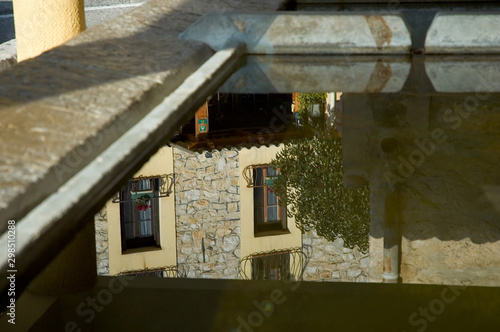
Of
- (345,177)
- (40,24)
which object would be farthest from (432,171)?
(40,24)

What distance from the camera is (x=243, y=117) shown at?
1.50 metres

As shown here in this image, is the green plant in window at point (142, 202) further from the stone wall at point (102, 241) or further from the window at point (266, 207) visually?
the window at point (266, 207)

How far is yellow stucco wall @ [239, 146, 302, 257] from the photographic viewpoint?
108 cm

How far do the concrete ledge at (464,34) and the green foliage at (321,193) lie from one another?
2.52 ft

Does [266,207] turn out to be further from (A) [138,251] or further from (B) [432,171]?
(B) [432,171]

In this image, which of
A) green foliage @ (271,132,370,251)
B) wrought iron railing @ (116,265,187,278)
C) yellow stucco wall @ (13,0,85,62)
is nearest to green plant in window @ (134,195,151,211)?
wrought iron railing @ (116,265,187,278)

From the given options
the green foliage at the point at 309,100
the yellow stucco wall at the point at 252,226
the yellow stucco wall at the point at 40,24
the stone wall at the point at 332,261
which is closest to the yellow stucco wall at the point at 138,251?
the yellow stucco wall at the point at 252,226

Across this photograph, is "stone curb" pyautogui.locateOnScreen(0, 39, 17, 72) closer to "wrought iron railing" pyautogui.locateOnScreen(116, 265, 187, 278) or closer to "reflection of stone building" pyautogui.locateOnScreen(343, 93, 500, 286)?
"reflection of stone building" pyautogui.locateOnScreen(343, 93, 500, 286)

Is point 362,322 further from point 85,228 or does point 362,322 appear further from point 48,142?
point 48,142

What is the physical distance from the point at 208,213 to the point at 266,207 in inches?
4.1

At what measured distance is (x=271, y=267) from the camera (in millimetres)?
1097

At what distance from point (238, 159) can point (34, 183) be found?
0.40 meters

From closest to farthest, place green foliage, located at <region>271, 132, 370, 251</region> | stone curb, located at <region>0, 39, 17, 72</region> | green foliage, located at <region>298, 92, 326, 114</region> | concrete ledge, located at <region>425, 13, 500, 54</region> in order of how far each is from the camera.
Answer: green foliage, located at <region>271, 132, 370, 251</region>
green foliage, located at <region>298, 92, 326, 114</region>
concrete ledge, located at <region>425, 13, 500, 54</region>
stone curb, located at <region>0, 39, 17, 72</region>

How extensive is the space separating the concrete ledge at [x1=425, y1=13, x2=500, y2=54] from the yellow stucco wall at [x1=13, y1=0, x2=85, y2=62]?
1.60 metres
